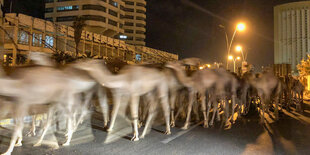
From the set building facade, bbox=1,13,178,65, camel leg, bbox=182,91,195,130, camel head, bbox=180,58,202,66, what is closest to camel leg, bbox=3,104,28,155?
camel leg, bbox=182,91,195,130

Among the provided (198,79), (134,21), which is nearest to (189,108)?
(198,79)

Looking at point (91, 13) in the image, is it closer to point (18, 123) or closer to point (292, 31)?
point (18, 123)

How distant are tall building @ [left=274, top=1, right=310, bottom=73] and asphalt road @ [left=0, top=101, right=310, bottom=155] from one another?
124643mm

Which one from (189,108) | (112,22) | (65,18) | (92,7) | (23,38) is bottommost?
(189,108)

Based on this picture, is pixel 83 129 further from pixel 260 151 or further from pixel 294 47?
pixel 294 47

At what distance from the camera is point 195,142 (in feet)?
19.7

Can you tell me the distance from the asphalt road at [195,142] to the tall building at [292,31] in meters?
125

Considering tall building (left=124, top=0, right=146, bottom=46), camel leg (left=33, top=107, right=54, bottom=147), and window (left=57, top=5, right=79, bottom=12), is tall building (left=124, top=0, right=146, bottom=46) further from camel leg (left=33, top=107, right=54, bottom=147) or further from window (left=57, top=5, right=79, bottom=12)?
camel leg (left=33, top=107, right=54, bottom=147)

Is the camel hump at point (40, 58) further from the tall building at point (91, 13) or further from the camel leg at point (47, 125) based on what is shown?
the tall building at point (91, 13)

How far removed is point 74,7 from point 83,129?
171 feet

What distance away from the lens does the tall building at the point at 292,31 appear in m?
119

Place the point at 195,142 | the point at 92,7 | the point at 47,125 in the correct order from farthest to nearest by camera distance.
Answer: the point at 92,7 < the point at 195,142 < the point at 47,125

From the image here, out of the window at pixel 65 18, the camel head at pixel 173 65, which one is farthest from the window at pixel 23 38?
the window at pixel 65 18

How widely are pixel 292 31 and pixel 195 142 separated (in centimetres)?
14273
